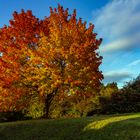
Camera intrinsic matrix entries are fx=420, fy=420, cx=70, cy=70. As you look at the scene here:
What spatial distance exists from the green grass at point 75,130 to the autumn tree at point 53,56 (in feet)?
18.4

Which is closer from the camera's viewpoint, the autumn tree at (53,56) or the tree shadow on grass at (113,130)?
the tree shadow on grass at (113,130)

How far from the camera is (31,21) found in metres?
36.5

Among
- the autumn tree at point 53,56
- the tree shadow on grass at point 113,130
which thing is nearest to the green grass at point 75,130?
the tree shadow on grass at point 113,130

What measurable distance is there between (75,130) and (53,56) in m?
9.61

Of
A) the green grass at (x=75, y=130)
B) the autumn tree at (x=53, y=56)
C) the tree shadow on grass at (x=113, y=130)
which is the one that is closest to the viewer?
the tree shadow on grass at (x=113, y=130)

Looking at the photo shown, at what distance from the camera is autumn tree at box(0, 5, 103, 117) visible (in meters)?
32.8

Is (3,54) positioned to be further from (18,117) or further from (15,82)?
(18,117)

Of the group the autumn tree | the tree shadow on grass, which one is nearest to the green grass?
the tree shadow on grass

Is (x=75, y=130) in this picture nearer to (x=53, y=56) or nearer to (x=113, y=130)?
(x=113, y=130)

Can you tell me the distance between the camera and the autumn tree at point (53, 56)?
32.8 meters

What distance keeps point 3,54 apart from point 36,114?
7.94 m

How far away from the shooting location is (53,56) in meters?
33.1

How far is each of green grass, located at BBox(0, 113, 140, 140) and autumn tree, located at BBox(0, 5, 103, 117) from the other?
18.4ft

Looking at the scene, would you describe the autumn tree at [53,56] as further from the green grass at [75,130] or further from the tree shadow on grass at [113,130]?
Result: the tree shadow on grass at [113,130]
